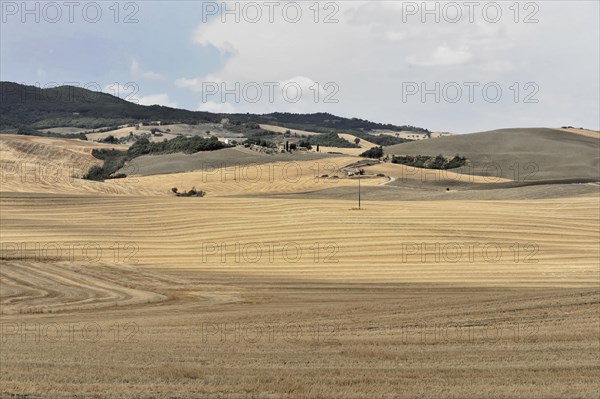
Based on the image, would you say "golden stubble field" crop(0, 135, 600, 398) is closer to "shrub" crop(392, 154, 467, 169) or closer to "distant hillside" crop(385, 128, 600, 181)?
"distant hillside" crop(385, 128, 600, 181)

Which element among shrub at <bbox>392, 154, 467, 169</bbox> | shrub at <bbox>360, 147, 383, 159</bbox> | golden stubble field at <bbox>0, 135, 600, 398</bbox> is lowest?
golden stubble field at <bbox>0, 135, 600, 398</bbox>

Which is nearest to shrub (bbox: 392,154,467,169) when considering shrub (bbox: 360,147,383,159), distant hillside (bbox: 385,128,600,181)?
distant hillside (bbox: 385,128,600,181)

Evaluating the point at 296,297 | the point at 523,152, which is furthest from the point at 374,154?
the point at 296,297

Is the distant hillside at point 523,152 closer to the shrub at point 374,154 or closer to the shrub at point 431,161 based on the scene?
the shrub at point 431,161

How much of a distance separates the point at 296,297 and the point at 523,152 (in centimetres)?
7870

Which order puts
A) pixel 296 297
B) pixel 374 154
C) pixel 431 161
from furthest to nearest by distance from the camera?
pixel 374 154
pixel 431 161
pixel 296 297

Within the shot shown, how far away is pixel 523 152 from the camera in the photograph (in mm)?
104000

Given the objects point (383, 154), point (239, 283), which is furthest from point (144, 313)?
point (383, 154)

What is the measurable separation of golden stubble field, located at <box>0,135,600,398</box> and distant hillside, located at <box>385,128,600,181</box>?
109ft

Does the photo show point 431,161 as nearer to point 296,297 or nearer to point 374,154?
point 374,154

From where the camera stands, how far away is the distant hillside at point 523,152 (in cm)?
9031

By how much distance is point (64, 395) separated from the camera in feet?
50.6

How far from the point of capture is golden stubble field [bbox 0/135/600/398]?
693 inches

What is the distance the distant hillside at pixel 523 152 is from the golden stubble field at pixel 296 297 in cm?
3328
